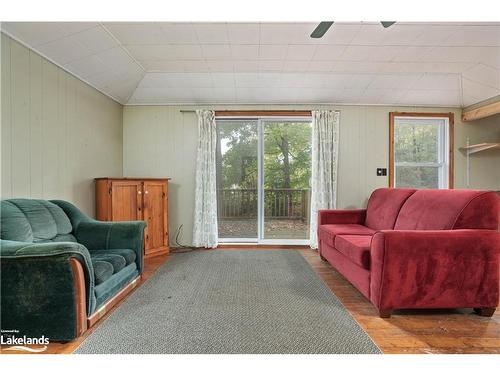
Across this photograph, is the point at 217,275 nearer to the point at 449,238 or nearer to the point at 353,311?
the point at 353,311

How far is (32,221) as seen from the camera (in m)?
2.09

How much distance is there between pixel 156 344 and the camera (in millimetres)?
1650

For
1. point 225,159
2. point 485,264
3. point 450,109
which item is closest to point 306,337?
point 485,264

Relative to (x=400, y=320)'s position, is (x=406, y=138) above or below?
above

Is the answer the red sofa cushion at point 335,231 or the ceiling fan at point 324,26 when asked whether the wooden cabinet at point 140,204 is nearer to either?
the red sofa cushion at point 335,231

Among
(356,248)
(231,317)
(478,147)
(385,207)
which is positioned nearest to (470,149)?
(478,147)

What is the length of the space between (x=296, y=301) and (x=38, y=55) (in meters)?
3.14

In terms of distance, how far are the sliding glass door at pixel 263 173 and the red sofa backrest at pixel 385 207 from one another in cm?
107

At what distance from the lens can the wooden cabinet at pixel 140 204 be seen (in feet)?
10.7

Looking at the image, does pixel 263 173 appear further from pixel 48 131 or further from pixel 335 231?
pixel 48 131

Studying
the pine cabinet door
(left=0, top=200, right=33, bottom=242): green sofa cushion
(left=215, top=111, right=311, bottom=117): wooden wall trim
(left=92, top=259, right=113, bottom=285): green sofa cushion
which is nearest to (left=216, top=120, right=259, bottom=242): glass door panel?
(left=215, top=111, right=311, bottom=117): wooden wall trim

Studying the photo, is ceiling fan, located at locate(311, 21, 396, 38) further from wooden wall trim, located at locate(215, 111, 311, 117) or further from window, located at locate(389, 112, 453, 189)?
window, located at locate(389, 112, 453, 189)

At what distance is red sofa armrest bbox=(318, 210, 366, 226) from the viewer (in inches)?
139

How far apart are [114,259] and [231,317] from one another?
1061 mm
